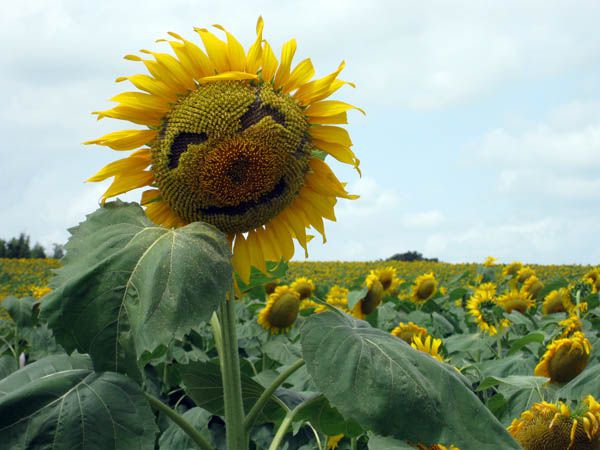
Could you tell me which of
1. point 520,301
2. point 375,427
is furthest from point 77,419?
point 520,301

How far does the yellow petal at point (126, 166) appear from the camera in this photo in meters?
1.82

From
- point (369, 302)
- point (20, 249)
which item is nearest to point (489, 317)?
point (369, 302)

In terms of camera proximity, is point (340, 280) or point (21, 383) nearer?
point (21, 383)

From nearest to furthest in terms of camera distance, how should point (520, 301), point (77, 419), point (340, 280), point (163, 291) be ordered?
point (163, 291) → point (77, 419) → point (520, 301) → point (340, 280)

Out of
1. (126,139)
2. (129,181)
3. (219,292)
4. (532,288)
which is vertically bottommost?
(532,288)

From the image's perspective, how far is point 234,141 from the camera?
1.73 m

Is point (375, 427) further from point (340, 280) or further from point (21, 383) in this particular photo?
point (340, 280)

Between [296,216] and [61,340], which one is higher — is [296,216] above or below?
above

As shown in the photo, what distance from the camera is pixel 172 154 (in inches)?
68.9

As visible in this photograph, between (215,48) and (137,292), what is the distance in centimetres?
73

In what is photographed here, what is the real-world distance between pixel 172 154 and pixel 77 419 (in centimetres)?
65

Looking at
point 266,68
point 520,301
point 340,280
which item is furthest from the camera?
point 340,280

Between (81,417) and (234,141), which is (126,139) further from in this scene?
(81,417)

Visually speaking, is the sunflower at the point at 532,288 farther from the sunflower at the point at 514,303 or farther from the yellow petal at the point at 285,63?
the yellow petal at the point at 285,63
